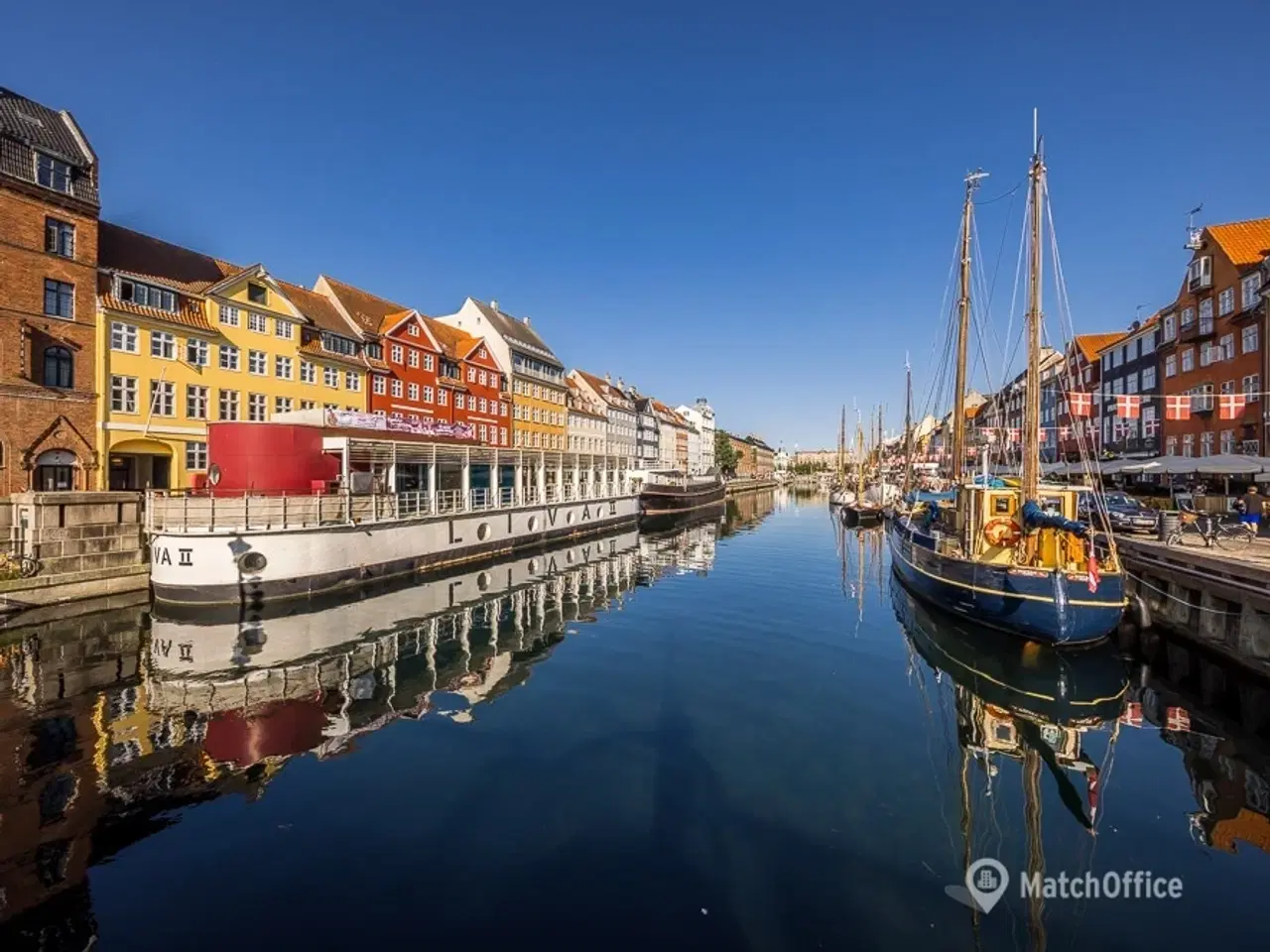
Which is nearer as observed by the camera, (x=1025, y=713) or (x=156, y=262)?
(x=1025, y=713)

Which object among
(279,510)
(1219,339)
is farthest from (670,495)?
(279,510)

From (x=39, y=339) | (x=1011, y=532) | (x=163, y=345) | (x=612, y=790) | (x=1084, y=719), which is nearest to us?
(x=612, y=790)

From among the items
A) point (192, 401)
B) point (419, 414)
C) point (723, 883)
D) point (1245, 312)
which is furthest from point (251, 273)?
point (1245, 312)

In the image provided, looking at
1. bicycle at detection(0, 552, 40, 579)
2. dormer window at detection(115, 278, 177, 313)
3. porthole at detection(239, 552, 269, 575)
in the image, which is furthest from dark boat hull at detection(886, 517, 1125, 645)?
dormer window at detection(115, 278, 177, 313)

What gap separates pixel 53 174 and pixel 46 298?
17.3 feet

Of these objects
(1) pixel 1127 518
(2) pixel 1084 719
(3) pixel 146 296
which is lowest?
(2) pixel 1084 719

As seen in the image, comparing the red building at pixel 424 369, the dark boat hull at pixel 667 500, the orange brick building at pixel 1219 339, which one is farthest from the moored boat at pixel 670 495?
the orange brick building at pixel 1219 339

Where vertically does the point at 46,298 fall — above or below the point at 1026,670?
above

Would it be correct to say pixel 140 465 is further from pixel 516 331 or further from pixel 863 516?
pixel 863 516

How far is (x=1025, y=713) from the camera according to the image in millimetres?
13312

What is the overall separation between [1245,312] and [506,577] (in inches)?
1596

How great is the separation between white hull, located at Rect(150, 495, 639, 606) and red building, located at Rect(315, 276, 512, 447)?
15.0 meters

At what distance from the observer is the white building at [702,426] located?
466ft

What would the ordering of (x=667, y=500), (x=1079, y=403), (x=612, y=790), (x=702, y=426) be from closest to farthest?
(x=612, y=790)
(x=1079, y=403)
(x=667, y=500)
(x=702, y=426)
